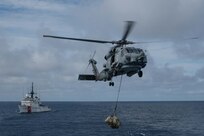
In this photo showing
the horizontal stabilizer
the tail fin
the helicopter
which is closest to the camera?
the helicopter

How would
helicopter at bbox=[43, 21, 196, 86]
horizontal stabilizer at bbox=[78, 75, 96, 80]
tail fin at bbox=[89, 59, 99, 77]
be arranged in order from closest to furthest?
helicopter at bbox=[43, 21, 196, 86]
horizontal stabilizer at bbox=[78, 75, 96, 80]
tail fin at bbox=[89, 59, 99, 77]

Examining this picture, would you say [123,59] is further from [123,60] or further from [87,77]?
[87,77]

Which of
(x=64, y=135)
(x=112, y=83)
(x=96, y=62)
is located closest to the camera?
(x=112, y=83)

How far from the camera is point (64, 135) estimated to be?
438 ft

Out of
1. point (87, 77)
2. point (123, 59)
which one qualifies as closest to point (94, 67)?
point (87, 77)

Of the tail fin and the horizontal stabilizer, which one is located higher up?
the tail fin

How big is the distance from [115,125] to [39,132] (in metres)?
105

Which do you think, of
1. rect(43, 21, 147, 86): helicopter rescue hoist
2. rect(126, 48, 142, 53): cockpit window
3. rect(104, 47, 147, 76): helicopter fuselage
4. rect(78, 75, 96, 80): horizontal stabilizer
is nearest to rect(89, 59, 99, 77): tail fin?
rect(78, 75, 96, 80): horizontal stabilizer

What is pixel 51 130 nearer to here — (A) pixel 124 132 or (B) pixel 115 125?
(A) pixel 124 132

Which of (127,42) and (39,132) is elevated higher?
(127,42)

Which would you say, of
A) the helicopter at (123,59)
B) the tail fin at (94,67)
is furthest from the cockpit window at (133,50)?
the tail fin at (94,67)

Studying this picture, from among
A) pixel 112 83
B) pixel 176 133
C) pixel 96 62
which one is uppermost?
pixel 96 62

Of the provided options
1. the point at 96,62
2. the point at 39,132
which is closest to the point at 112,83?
the point at 96,62

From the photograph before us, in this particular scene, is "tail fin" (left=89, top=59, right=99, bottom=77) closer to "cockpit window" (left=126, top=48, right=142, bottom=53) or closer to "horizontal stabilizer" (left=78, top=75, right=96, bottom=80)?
"horizontal stabilizer" (left=78, top=75, right=96, bottom=80)
